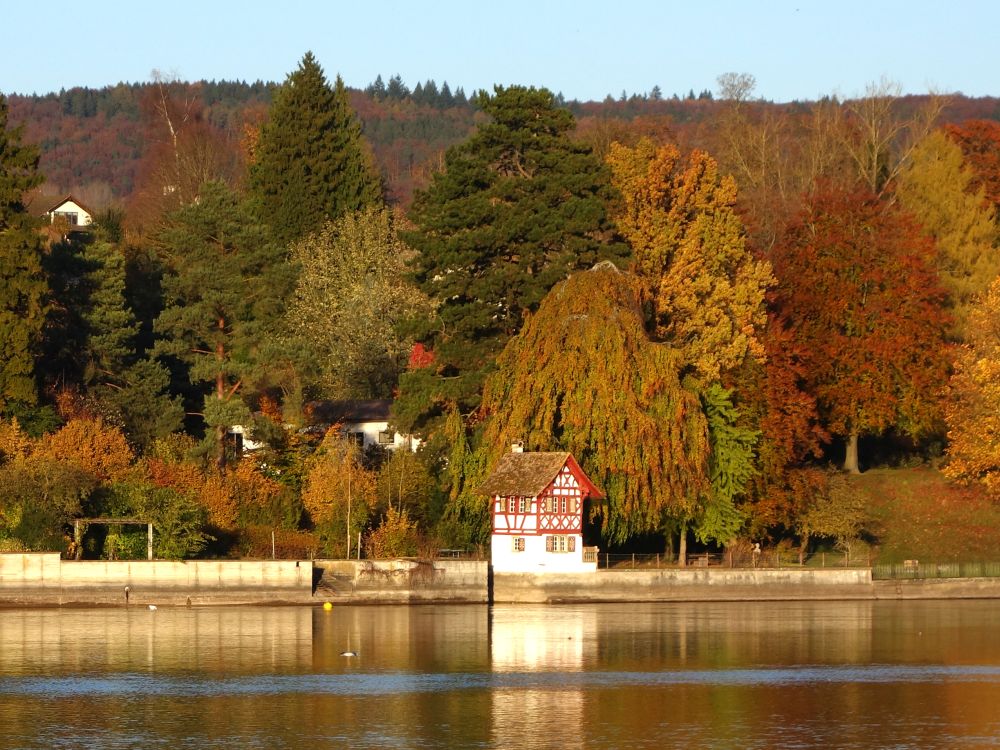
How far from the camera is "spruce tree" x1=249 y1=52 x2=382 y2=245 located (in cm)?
10056

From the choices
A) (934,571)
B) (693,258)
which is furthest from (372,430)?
(934,571)

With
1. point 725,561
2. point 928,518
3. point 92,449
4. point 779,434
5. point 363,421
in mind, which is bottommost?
point 725,561

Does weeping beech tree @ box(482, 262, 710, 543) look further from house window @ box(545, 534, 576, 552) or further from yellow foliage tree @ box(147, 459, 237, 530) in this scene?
yellow foliage tree @ box(147, 459, 237, 530)

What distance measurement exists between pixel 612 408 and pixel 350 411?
1732 centimetres

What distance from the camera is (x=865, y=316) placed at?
7631cm

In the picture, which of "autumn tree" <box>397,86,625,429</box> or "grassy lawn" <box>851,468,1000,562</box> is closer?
"autumn tree" <box>397,86,625,429</box>

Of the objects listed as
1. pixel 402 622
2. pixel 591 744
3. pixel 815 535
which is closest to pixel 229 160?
pixel 815 535

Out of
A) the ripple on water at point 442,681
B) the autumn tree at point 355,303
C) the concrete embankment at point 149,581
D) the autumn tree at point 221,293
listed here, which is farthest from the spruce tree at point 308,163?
the ripple on water at point 442,681

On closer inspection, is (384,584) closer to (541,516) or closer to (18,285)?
(541,516)

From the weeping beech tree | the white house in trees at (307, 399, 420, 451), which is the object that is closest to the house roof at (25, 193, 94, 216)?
the white house in trees at (307, 399, 420, 451)

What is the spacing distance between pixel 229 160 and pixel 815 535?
2642 inches

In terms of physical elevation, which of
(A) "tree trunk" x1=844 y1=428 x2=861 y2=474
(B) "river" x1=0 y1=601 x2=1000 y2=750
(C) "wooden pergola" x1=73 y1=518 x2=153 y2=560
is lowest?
(B) "river" x1=0 y1=601 x2=1000 y2=750

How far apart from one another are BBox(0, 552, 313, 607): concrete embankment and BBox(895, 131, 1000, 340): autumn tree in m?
35.2

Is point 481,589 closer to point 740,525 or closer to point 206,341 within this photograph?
point 740,525
